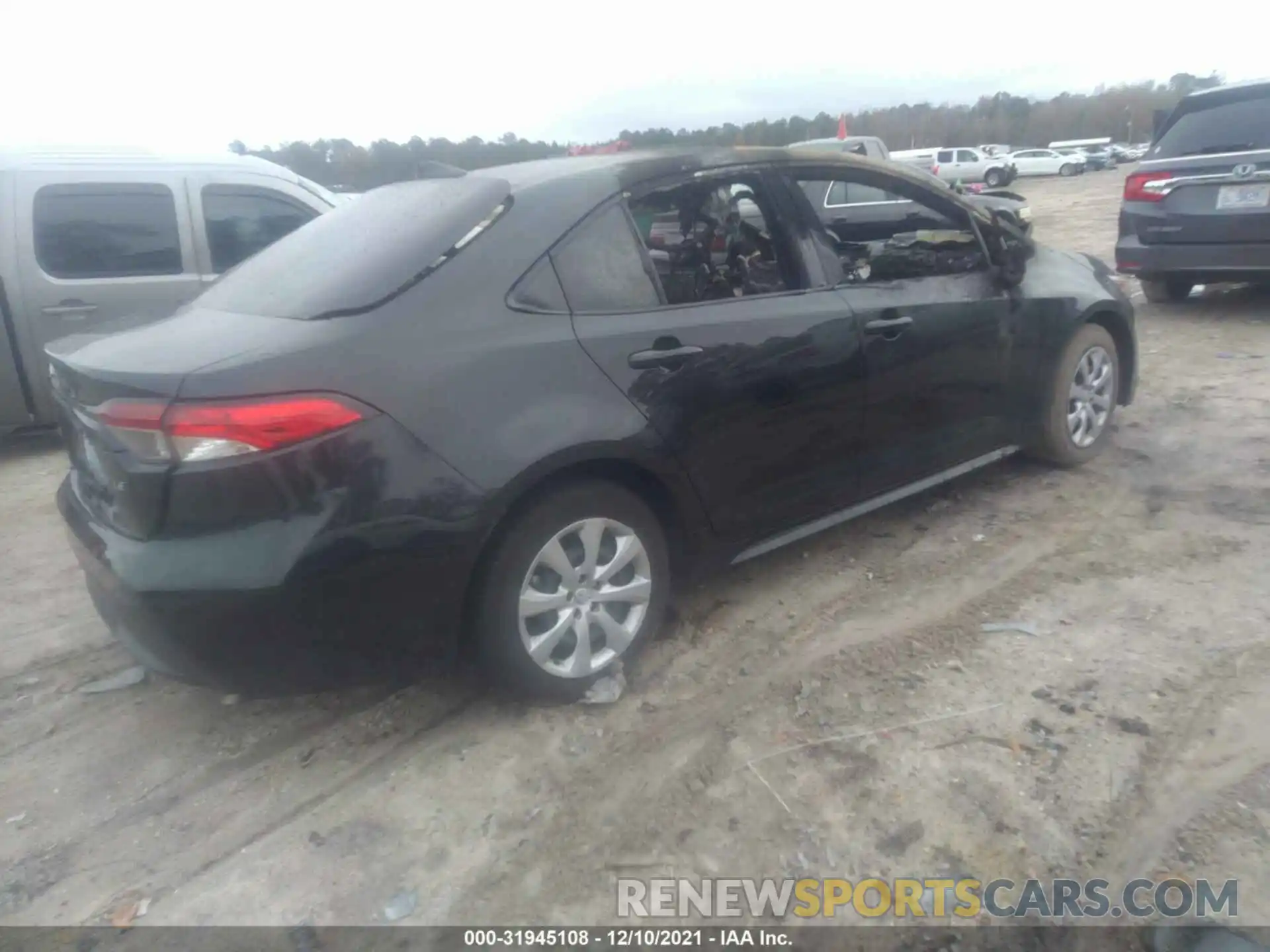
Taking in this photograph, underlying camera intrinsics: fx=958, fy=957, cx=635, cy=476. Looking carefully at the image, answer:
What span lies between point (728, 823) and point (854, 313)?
195 centimetres

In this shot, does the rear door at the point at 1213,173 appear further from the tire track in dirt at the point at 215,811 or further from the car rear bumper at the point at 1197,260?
the tire track in dirt at the point at 215,811

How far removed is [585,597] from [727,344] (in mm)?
967

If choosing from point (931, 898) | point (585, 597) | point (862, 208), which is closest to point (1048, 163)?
point (862, 208)

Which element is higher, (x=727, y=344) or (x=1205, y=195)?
(x=1205, y=195)

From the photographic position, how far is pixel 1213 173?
7.10 meters

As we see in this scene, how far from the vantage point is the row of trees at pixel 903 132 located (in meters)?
4.36

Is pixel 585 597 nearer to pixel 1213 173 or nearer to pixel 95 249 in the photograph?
pixel 95 249

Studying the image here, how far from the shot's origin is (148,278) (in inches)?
237

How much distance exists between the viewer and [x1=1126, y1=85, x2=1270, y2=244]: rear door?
6.93 metres

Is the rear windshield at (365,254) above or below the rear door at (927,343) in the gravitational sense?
above

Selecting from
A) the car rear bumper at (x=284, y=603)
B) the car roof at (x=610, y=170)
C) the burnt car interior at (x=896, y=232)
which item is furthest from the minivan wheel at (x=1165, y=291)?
the car rear bumper at (x=284, y=603)

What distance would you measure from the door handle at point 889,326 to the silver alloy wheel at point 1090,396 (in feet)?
4.42

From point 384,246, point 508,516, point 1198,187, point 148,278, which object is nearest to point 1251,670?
point 508,516

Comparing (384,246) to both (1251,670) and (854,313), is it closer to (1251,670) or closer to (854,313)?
(854,313)
